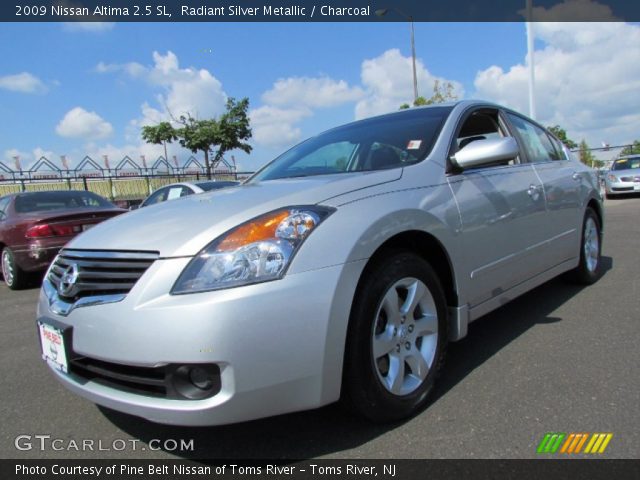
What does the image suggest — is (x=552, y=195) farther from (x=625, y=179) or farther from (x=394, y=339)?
(x=625, y=179)

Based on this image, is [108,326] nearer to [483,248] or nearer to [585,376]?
[483,248]

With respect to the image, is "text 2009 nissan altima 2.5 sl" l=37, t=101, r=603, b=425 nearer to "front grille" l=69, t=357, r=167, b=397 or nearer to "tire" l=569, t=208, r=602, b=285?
"front grille" l=69, t=357, r=167, b=397

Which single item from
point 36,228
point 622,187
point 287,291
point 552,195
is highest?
point 552,195

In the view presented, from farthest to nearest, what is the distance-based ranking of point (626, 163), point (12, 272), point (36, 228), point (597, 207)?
point (626, 163) < point (12, 272) < point (36, 228) < point (597, 207)

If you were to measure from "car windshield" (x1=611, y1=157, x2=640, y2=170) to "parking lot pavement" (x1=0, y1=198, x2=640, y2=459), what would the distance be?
53.1ft

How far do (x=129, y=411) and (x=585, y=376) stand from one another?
2.27m

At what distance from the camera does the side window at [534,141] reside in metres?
3.74

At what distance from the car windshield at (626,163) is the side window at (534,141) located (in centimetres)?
1541

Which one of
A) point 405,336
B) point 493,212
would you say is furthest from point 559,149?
point 405,336

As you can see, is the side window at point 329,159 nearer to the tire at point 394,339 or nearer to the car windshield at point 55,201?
the tire at point 394,339

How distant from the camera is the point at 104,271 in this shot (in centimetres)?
207

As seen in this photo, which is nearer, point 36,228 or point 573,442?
point 573,442

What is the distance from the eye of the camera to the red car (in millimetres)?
6105

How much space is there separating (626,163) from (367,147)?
58.1 feet
